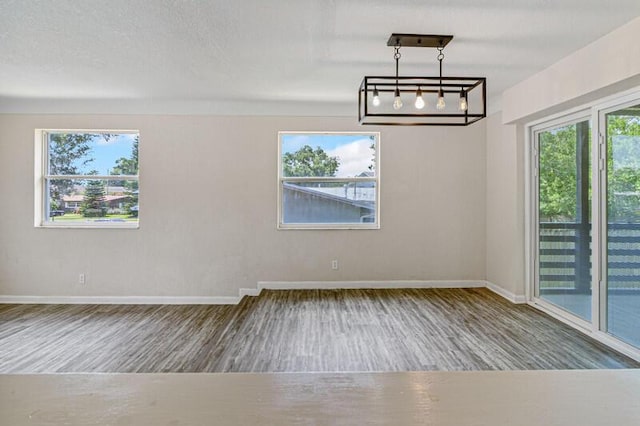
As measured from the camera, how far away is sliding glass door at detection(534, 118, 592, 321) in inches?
146

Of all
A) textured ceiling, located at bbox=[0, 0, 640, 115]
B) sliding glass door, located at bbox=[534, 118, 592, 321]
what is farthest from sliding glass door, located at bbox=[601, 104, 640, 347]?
textured ceiling, located at bbox=[0, 0, 640, 115]

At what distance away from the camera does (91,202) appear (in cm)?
540

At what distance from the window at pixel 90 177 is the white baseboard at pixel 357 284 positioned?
2123mm

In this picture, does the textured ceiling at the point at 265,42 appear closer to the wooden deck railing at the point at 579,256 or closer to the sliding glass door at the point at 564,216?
the sliding glass door at the point at 564,216

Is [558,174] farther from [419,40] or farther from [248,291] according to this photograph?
[248,291]

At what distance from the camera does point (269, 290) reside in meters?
5.21

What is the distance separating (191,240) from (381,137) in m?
2.96

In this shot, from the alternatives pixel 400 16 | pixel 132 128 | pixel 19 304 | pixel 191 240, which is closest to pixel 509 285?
pixel 400 16

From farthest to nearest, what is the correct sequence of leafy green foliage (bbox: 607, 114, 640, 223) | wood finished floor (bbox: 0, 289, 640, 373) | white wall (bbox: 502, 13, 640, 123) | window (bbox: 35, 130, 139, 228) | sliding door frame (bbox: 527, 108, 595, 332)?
window (bbox: 35, 130, 139, 228) → sliding door frame (bbox: 527, 108, 595, 332) → leafy green foliage (bbox: 607, 114, 640, 223) → wood finished floor (bbox: 0, 289, 640, 373) → white wall (bbox: 502, 13, 640, 123)

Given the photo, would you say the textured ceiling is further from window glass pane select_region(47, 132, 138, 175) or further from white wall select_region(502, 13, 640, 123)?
window glass pane select_region(47, 132, 138, 175)

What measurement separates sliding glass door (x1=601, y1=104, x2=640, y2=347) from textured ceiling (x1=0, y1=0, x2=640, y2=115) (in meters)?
0.81

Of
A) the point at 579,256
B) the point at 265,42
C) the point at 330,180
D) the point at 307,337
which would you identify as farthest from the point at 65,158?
the point at 579,256

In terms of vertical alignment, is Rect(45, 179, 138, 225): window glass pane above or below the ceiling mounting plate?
below

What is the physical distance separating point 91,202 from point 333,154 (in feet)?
11.2
